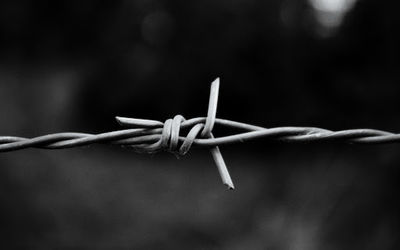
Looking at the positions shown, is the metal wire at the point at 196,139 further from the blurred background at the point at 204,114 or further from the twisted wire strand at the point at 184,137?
the blurred background at the point at 204,114

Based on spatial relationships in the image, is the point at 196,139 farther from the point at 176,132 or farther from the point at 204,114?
the point at 204,114

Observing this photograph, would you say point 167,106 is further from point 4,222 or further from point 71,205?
point 4,222

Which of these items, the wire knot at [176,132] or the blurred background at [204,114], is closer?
the wire knot at [176,132]

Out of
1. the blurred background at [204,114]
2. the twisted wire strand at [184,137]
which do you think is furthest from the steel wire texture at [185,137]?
the blurred background at [204,114]

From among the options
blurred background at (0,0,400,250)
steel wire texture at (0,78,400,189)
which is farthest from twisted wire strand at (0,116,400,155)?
blurred background at (0,0,400,250)

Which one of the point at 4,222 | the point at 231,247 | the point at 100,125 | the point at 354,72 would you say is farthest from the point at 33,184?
the point at 354,72

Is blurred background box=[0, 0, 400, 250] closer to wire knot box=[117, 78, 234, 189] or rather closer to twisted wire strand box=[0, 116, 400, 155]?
twisted wire strand box=[0, 116, 400, 155]
